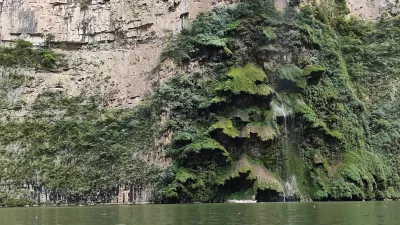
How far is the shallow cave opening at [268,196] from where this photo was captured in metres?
41.3

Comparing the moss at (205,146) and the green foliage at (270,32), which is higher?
the green foliage at (270,32)

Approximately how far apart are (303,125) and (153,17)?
19431 mm

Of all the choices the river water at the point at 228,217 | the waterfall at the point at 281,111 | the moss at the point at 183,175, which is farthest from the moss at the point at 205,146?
the river water at the point at 228,217

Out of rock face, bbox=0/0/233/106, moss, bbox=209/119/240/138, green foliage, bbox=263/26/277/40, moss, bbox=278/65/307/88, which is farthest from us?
rock face, bbox=0/0/233/106

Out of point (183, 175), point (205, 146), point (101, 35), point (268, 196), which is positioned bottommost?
point (268, 196)

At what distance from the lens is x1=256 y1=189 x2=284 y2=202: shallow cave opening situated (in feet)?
135

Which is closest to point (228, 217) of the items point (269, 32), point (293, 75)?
point (293, 75)

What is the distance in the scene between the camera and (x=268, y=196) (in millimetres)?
41438

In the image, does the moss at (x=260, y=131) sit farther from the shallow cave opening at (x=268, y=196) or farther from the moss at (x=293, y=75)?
the moss at (x=293, y=75)

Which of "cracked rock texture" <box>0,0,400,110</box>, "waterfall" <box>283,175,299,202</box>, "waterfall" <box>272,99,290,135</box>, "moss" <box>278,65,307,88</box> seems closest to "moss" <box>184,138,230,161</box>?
"waterfall" <box>283,175,299,202</box>

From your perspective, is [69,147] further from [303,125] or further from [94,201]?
[303,125]

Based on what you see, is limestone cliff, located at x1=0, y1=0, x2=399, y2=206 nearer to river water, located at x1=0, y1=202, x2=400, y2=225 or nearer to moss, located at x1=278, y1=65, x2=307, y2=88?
moss, located at x1=278, y1=65, x2=307, y2=88

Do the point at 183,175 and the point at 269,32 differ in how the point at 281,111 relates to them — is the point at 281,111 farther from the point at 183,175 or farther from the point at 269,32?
the point at 183,175

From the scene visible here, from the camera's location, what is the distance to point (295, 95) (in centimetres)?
4781
